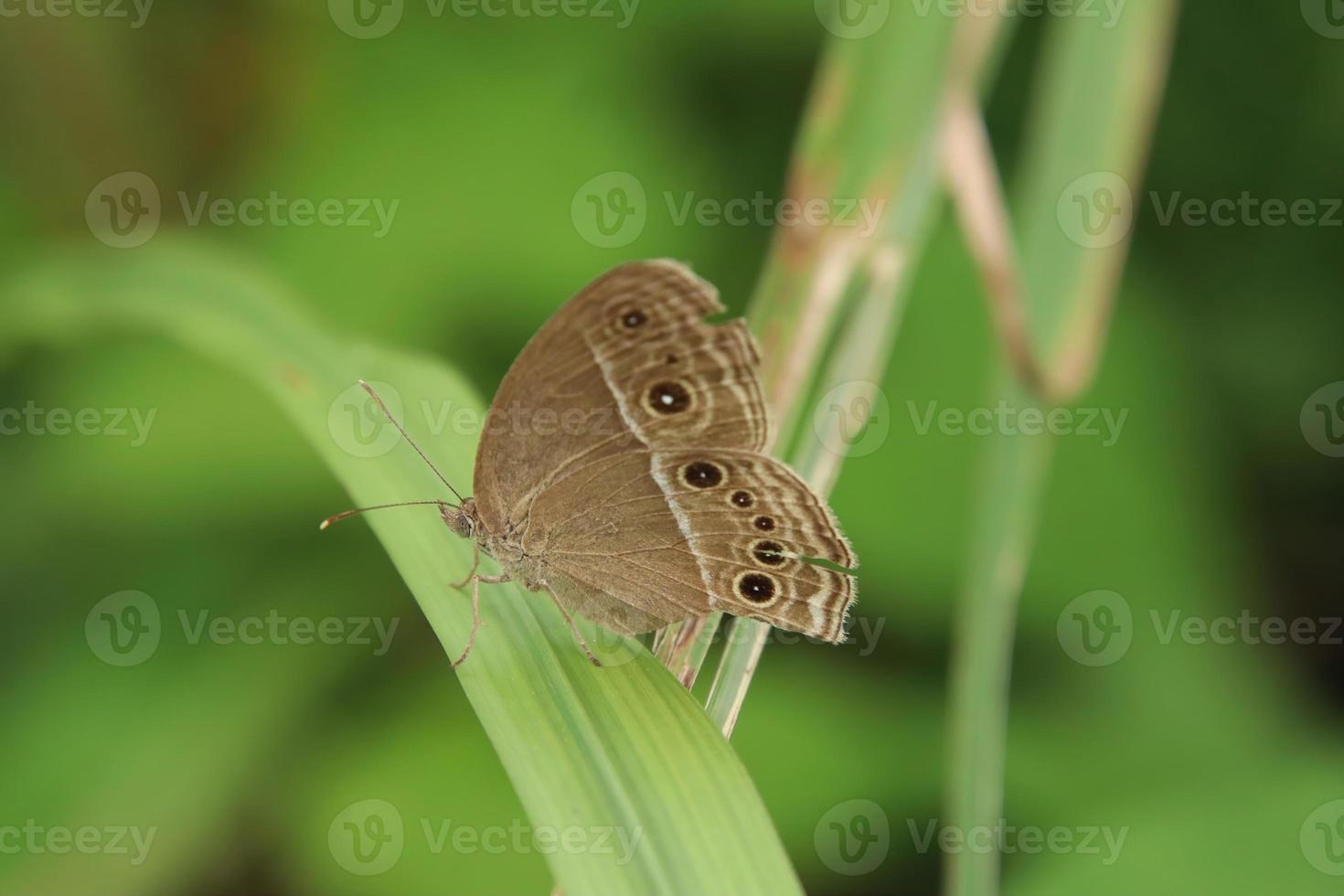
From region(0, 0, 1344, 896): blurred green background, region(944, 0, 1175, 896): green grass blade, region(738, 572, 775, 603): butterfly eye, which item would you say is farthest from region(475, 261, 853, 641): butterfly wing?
region(0, 0, 1344, 896): blurred green background

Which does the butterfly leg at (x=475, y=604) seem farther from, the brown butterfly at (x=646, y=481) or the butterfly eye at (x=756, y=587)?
the butterfly eye at (x=756, y=587)

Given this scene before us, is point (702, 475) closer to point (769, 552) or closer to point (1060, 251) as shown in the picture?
point (769, 552)

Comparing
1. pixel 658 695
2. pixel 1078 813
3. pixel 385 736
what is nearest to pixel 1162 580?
pixel 1078 813

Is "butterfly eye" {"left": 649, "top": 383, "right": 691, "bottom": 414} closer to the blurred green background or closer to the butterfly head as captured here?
the butterfly head

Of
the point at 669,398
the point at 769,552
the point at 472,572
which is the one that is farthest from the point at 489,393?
the point at 769,552

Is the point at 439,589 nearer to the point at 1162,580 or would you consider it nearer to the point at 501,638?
the point at 501,638

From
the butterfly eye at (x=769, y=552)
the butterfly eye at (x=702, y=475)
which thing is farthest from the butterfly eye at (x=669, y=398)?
the butterfly eye at (x=769, y=552)

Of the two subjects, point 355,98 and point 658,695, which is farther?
point 355,98
